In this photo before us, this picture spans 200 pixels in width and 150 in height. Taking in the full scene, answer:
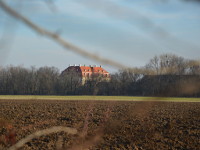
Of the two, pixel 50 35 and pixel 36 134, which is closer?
pixel 50 35

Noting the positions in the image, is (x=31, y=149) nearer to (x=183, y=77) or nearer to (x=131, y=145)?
(x=131, y=145)

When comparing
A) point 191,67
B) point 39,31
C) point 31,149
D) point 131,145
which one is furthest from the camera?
point 131,145

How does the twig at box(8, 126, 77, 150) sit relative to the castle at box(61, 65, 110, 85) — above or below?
below

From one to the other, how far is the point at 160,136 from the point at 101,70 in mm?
9419

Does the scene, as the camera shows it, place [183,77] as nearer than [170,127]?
Yes

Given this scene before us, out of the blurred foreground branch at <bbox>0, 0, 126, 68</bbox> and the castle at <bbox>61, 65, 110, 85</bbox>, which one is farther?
the castle at <bbox>61, 65, 110, 85</bbox>

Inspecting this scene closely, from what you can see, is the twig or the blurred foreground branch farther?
the twig

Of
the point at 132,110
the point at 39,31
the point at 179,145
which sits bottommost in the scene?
the point at 179,145

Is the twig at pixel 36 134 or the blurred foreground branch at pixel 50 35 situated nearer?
the blurred foreground branch at pixel 50 35

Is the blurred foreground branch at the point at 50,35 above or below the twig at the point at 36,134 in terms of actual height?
above

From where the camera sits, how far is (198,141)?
9469 millimetres

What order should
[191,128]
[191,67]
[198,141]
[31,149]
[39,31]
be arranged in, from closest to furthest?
[39,31] → [191,67] → [31,149] → [198,141] → [191,128]

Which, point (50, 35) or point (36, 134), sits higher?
point (50, 35)

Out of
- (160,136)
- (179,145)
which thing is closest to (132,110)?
(179,145)
